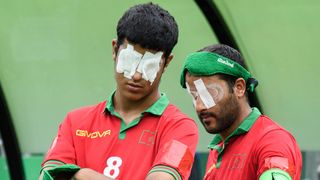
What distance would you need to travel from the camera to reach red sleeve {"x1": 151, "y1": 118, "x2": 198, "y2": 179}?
3.34 m

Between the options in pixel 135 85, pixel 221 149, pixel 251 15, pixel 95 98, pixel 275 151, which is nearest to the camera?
pixel 275 151

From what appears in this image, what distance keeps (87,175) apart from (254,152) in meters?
0.65

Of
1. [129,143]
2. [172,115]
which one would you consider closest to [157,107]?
[172,115]

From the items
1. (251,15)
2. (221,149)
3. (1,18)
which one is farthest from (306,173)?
(221,149)

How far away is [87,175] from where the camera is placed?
3.26 metres

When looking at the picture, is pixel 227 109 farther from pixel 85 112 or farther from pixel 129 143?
pixel 85 112

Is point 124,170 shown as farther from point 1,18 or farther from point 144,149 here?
point 1,18

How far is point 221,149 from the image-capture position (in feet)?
12.3

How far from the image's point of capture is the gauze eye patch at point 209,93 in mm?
3591

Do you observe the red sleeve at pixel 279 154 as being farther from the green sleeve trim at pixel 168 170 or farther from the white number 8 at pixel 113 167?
the white number 8 at pixel 113 167

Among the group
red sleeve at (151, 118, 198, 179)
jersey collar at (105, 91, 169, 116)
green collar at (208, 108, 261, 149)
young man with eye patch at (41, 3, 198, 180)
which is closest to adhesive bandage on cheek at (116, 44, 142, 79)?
young man with eye patch at (41, 3, 198, 180)

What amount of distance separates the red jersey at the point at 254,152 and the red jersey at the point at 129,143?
0.67ft

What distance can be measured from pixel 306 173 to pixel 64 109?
2007mm

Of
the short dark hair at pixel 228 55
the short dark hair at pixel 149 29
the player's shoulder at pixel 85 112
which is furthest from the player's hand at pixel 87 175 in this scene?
the short dark hair at pixel 228 55
